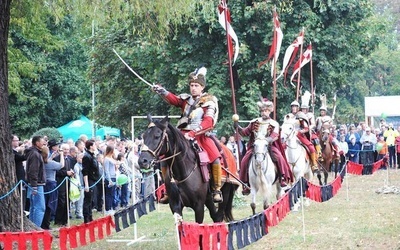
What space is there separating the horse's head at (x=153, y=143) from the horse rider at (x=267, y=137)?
4383 mm

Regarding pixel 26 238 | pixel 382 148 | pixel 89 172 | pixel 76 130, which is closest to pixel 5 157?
pixel 26 238

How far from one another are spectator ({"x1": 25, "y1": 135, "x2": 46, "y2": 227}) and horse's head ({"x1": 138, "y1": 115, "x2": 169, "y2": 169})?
4.58 meters

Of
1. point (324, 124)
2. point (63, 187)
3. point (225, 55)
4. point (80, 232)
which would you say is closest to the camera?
point (80, 232)

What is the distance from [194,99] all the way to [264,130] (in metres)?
3.88

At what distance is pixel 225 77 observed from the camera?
31609 mm

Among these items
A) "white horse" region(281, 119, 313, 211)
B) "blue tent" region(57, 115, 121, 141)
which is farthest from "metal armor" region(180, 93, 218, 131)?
"blue tent" region(57, 115, 121, 141)

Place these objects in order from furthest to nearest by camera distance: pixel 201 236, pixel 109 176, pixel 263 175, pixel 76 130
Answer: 1. pixel 76 130
2. pixel 109 176
3. pixel 263 175
4. pixel 201 236

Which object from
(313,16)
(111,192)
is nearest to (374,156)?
(313,16)

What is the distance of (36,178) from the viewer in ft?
50.1

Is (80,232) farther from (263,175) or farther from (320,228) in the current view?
(320,228)

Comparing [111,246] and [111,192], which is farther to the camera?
[111,192]

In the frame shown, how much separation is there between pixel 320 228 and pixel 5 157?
6148 mm

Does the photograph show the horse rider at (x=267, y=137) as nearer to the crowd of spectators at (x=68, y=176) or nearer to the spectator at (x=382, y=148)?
the crowd of spectators at (x=68, y=176)

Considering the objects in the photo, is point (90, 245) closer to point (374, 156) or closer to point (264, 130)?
point (264, 130)
